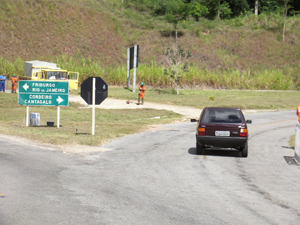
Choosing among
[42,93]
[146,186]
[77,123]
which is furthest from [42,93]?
[146,186]

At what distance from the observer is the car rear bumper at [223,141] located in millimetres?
13133

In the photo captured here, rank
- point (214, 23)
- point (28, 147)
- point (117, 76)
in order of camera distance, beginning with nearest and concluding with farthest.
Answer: point (28, 147), point (117, 76), point (214, 23)

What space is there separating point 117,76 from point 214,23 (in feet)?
117

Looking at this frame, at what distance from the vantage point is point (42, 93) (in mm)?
19359

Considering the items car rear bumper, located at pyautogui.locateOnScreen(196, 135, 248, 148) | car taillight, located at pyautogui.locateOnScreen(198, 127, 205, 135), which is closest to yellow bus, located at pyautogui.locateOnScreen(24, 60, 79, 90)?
car taillight, located at pyautogui.locateOnScreen(198, 127, 205, 135)

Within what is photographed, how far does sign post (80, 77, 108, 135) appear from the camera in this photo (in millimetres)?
17016

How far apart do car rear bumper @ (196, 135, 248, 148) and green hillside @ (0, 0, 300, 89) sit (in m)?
40.7

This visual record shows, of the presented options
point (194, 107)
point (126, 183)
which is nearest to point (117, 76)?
point (194, 107)

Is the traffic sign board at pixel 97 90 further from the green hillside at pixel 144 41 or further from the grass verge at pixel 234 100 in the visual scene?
the green hillside at pixel 144 41

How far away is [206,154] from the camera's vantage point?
46.5 feet

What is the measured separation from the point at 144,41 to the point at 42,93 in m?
57.5

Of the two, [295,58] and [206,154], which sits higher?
[295,58]

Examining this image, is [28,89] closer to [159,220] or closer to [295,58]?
[159,220]

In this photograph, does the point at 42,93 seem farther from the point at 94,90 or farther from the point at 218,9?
the point at 218,9
